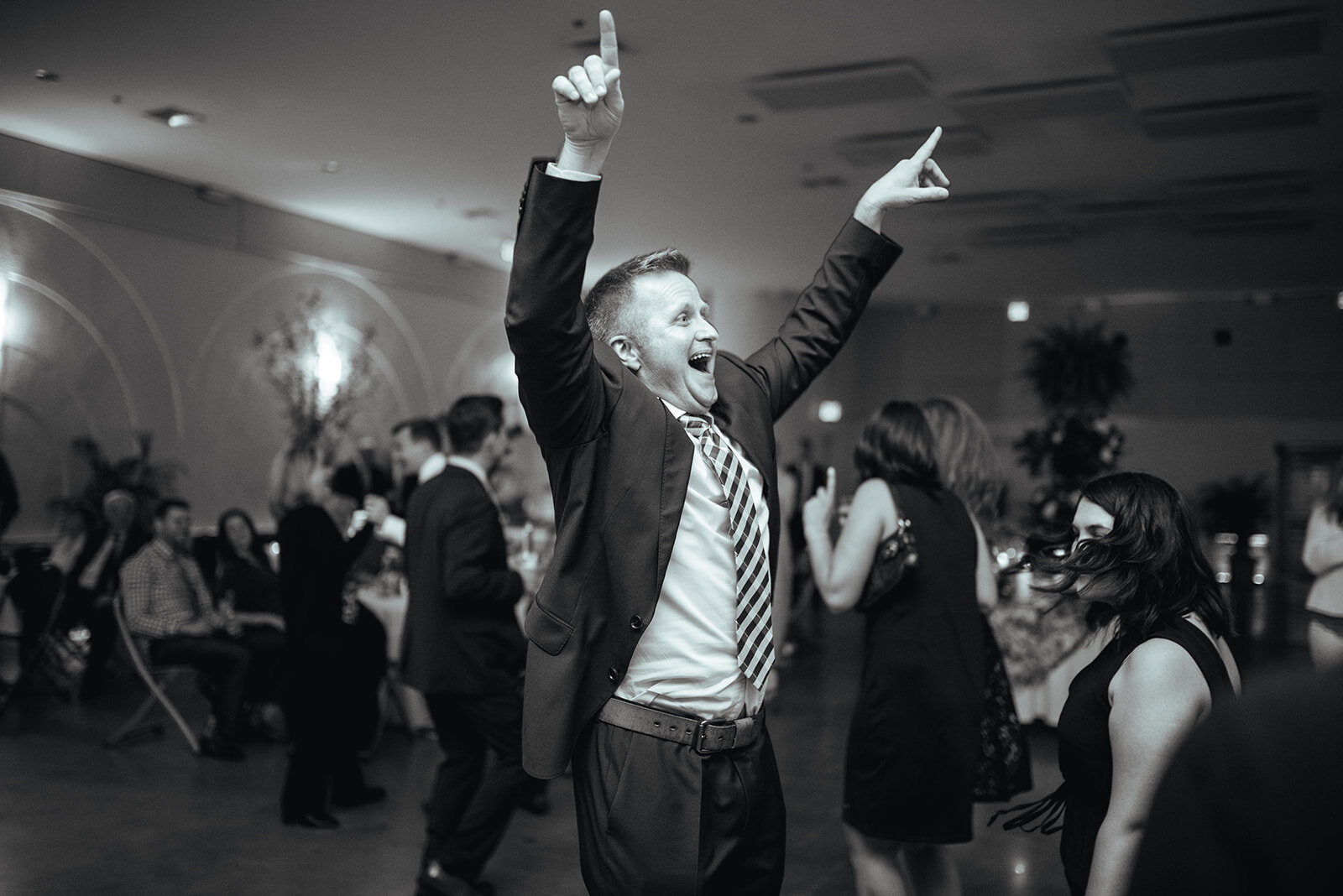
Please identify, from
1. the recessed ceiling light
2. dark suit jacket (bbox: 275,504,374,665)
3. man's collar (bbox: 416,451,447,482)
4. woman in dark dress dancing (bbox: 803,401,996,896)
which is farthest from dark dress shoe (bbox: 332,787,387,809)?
the recessed ceiling light

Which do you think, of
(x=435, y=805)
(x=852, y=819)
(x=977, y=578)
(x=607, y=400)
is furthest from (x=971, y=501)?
(x=435, y=805)

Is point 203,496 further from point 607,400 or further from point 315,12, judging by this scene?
point 607,400

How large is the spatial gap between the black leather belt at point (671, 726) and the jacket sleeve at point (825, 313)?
27.8 inches

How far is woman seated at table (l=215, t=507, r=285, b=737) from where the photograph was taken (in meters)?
5.41

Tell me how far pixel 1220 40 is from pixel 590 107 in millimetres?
5123

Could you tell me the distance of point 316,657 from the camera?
4.23 metres

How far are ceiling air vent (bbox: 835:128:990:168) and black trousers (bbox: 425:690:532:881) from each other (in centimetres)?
490

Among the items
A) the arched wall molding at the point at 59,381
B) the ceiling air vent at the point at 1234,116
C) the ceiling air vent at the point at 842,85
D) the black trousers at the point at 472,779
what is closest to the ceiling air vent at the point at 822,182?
the ceiling air vent at the point at 842,85

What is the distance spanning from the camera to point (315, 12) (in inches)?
203

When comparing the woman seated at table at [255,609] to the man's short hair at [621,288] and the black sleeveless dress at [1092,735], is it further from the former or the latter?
the black sleeveless dress at [1092,735]

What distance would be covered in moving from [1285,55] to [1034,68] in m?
1.23

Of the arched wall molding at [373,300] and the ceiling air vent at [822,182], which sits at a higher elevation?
the ceiling air vent at [822,182]

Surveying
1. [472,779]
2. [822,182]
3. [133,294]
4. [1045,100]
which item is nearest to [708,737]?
[472,779]

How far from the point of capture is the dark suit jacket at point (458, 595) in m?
3.41
